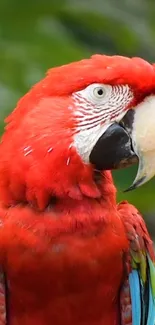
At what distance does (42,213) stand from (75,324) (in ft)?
0.84

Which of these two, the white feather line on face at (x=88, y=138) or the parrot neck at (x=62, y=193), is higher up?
the white feather line on face at (x=88, y=138)

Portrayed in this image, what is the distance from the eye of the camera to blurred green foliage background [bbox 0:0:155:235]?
224cm

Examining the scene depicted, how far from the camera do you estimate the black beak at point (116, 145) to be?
68.5 inches

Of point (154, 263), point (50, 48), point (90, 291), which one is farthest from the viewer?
A: point (50, 48)

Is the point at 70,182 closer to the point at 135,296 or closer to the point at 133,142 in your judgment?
the point at 133,142

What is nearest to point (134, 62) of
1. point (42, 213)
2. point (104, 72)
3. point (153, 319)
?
point (104, 72)

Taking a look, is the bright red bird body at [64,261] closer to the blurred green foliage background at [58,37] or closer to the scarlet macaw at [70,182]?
the scarlet macaw at [70,182]

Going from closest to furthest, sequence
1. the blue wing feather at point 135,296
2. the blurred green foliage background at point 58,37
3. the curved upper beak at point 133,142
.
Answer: the curved upper beak at point 133,142, the blue wing feather at point 135,296, the blurred green foliage background at point 58,37

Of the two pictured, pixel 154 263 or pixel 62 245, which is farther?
pixel 154 263

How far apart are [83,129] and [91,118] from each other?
2 cm

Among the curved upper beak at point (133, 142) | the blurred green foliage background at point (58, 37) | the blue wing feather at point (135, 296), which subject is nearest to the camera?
the curved upper beak at point (133, 142)

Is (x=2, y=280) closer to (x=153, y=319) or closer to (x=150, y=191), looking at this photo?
(x=153, y=319)

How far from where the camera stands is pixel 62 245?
5.89 feet

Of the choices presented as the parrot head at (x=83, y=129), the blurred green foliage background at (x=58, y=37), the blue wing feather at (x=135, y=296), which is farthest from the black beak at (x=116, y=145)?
the blurred green foliage background at (x=58, y=37)
